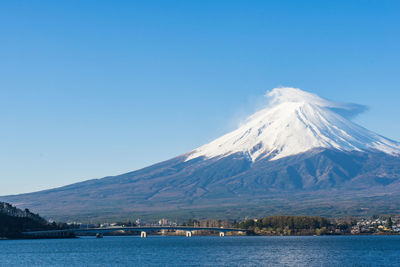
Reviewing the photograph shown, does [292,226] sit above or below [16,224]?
above

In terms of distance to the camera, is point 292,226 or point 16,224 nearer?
point 16,224

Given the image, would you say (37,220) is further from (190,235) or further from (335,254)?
(335,254)

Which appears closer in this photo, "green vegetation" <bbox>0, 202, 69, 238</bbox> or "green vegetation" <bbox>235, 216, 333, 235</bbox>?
"green vegetation" <bbox>0, 202, 69, 238</bbox>

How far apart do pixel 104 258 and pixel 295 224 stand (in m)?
80.5

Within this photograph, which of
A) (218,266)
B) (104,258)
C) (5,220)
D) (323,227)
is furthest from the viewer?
(323,227)

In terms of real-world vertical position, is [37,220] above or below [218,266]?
above

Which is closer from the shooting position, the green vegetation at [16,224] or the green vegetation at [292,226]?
the green vegetation at [16,224]

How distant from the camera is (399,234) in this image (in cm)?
17000

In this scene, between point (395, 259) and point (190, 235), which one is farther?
point (190, 235)

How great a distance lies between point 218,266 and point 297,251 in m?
25.7

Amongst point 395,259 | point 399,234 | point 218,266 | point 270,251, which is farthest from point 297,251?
point 399,234

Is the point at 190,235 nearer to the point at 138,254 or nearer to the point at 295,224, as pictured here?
the point at 295,224

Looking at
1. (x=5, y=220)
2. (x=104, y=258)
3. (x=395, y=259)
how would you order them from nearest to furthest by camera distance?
(x=395, y=259) < (x=104, y=258) < (x=5, y=220)

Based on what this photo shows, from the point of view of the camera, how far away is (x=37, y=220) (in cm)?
16850
